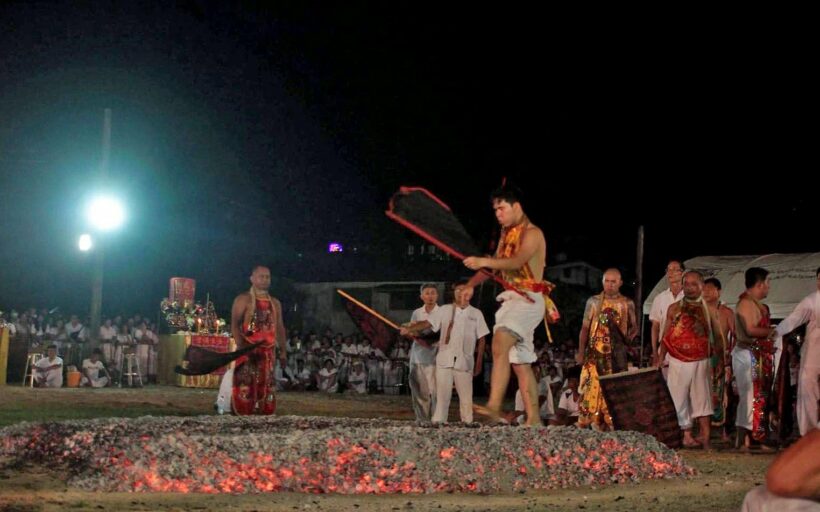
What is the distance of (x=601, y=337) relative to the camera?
1294 cm

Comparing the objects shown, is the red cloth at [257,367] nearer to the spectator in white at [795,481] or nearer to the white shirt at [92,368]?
the spectator in white at [795,481]

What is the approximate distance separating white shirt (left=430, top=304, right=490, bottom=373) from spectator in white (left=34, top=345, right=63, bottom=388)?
1202cm

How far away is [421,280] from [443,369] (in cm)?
2961

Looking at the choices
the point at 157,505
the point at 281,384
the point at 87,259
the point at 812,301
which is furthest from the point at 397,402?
the point at 87,259

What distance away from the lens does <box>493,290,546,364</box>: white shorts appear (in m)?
9.69

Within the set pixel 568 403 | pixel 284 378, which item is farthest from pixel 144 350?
pixel 568 403

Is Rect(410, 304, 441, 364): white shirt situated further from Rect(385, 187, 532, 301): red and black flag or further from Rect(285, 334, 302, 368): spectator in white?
Rect(285, 334, 302, 368): spectator in white

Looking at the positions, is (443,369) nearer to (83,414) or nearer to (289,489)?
(83,414)

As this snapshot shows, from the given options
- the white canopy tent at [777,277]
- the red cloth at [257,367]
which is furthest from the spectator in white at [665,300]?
the white canopy tent at [777,277]

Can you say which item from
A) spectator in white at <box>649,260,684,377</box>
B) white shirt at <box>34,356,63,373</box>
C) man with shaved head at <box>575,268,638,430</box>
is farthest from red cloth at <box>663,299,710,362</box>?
white shirt at <box>34,356,63,373</box>

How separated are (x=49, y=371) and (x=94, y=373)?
5.49 ft

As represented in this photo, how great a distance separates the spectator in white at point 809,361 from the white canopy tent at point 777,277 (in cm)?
897

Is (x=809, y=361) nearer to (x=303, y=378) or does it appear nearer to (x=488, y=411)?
(x=488, y=411)

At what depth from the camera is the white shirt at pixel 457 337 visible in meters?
14.4
